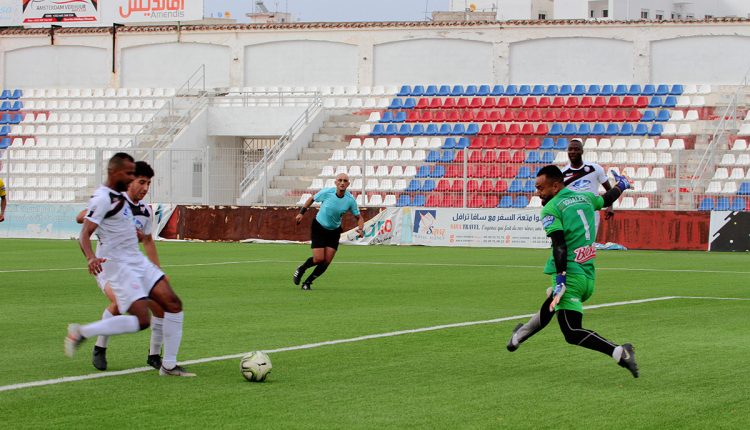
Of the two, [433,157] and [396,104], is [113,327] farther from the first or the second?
[396,104]

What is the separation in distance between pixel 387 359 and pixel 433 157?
31471 mm

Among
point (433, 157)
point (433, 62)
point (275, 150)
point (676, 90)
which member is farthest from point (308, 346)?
point (433, 62)

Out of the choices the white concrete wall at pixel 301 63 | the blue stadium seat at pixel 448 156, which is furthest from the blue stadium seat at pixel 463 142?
the white concrete wall at pixel 301 63

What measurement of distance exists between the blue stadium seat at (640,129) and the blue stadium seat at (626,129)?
17 centimetres

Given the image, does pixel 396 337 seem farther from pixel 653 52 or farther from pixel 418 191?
pixel 653 52

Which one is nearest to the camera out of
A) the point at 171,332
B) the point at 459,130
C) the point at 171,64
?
the point at 171,332

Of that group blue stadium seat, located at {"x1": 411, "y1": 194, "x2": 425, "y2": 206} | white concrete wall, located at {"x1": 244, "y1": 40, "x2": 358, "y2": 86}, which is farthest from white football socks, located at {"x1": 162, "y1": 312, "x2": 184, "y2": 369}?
white concrete wall, located at {"x1": 244, "y1": 40, "x2": 358, "y2": 86}

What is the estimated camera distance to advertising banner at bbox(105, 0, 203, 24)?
51219 mm

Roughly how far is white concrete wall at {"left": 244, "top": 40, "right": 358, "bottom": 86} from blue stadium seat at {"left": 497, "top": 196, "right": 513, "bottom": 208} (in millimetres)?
18106

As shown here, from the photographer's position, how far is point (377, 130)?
45.0 meters

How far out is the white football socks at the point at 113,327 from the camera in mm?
9516

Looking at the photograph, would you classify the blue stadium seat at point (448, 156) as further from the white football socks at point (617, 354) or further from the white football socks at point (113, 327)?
the white football socks at point (113, 327)

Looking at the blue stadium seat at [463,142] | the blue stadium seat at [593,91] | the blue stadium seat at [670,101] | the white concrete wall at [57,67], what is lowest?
the blue stadium seat at [463,142]

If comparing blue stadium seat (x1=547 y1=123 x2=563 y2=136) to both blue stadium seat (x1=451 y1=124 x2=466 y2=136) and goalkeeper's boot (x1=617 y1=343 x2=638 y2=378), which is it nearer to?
blue stadium seat (x1=451 y1=124 x2=466 y2=136)
